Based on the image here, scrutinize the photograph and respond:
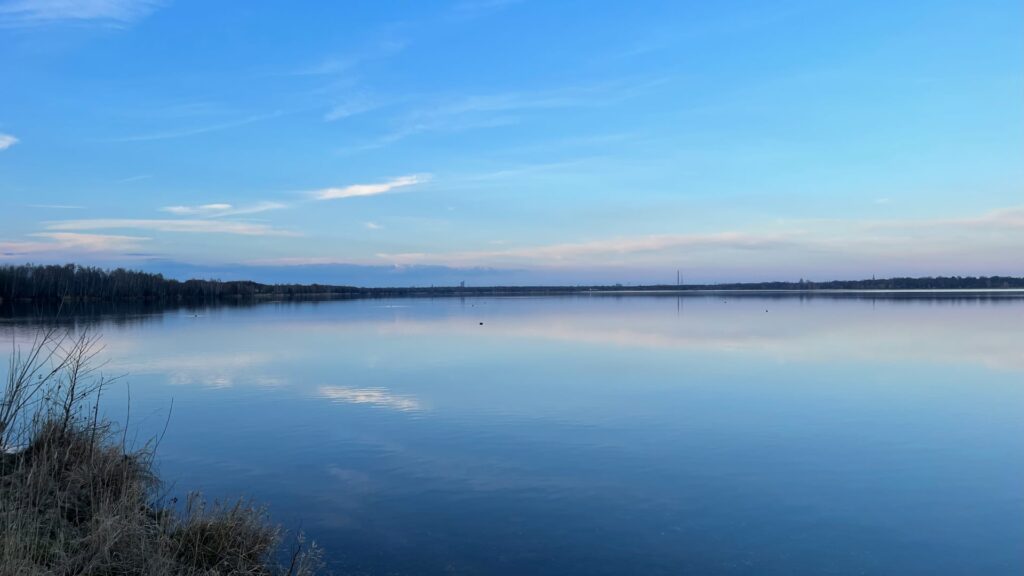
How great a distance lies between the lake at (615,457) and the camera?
16.9ft

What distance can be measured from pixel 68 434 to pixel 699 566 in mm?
5533

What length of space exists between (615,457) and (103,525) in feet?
16.7

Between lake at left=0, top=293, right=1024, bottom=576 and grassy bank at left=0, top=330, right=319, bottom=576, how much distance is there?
610 mm

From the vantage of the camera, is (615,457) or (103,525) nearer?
(103,525)

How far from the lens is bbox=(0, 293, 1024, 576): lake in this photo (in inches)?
203

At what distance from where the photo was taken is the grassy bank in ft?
13.1

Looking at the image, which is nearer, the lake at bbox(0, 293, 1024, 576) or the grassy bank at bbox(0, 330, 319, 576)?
the grassy bank at bbox(0, 330, 319, 576)

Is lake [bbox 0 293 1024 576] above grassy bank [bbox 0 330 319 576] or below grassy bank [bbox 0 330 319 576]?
below

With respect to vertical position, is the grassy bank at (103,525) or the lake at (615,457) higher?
the grassy bank at (103,525)

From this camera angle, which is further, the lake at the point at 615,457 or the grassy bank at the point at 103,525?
Answer: the lake at the point at 615,457

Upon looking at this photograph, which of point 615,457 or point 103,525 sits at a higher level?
point 103,525

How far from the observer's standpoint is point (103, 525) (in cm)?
420

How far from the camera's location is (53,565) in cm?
381

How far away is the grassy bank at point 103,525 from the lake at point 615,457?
2.00ft
